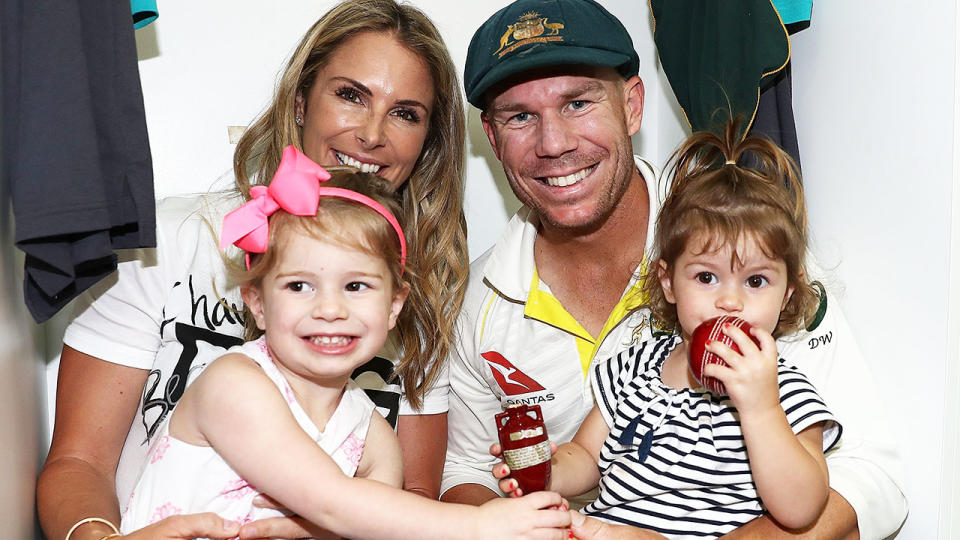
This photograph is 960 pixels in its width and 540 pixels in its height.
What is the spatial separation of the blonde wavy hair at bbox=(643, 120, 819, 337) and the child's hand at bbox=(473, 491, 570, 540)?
0.65m

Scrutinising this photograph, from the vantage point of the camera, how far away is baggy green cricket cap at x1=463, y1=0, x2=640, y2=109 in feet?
7.55

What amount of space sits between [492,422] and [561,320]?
1.39 feet

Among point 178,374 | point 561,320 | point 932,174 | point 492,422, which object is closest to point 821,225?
point 932,174

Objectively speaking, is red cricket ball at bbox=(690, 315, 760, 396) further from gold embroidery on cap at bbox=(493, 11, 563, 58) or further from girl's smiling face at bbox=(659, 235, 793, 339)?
gold embroidery on cap at bbox=(493, 11, 563, 58)

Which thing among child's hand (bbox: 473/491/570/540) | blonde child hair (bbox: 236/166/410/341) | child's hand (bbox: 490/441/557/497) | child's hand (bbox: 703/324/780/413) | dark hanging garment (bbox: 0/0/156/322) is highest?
dark hanging garment (bbox: 0/0/156/322)

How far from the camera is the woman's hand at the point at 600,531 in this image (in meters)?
1.78

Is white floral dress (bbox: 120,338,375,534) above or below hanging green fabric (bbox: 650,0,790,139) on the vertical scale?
below

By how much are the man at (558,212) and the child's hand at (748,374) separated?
0.58 meters

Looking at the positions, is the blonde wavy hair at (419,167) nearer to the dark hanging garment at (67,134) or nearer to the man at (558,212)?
the man at (558,212)

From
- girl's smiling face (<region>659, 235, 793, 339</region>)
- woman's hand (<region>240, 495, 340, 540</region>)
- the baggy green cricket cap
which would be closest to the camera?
woman's hand (<region>240, 495, 340, 540</region>)

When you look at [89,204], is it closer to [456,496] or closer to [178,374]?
[178,374]

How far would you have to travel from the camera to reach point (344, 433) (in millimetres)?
1885

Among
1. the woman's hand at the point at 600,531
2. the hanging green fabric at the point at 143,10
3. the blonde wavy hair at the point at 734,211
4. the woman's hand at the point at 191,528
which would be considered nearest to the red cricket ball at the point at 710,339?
the blonde wavy hair at the point at 734,211

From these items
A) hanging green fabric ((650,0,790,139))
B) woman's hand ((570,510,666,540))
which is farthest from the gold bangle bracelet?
hanging green fabric ((650,0,790,139))
